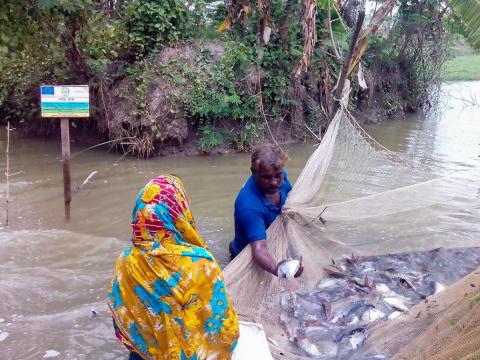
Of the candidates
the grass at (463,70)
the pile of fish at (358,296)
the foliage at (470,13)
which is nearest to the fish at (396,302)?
the pile of fish at (358,296)

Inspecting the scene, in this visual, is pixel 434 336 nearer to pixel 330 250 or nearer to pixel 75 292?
pixel 330 250

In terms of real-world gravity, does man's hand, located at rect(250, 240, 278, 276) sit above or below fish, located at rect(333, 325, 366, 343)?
above

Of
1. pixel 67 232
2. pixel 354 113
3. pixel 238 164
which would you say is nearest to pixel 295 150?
pixel 238 164

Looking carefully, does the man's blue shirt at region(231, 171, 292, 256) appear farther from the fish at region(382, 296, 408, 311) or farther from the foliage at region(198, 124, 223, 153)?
the foliage at region(198, 124, 223, 153)

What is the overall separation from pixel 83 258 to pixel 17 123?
241 inches

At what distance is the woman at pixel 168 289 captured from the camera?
1.67 m

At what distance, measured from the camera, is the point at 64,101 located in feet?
14.3

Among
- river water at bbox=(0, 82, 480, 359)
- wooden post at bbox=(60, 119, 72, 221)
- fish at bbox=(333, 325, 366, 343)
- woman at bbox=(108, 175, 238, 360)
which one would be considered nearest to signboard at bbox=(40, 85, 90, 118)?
wooden post at bbox=(60, 119, 72, 221)

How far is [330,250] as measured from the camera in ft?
11.6

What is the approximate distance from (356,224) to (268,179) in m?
1.42

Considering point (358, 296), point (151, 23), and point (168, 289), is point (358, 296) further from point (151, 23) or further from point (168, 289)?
point (151, 23)

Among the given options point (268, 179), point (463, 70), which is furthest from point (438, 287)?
point (463, 70)

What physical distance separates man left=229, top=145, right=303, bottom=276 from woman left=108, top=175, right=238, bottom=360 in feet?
3.03

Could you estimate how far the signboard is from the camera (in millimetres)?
4305
